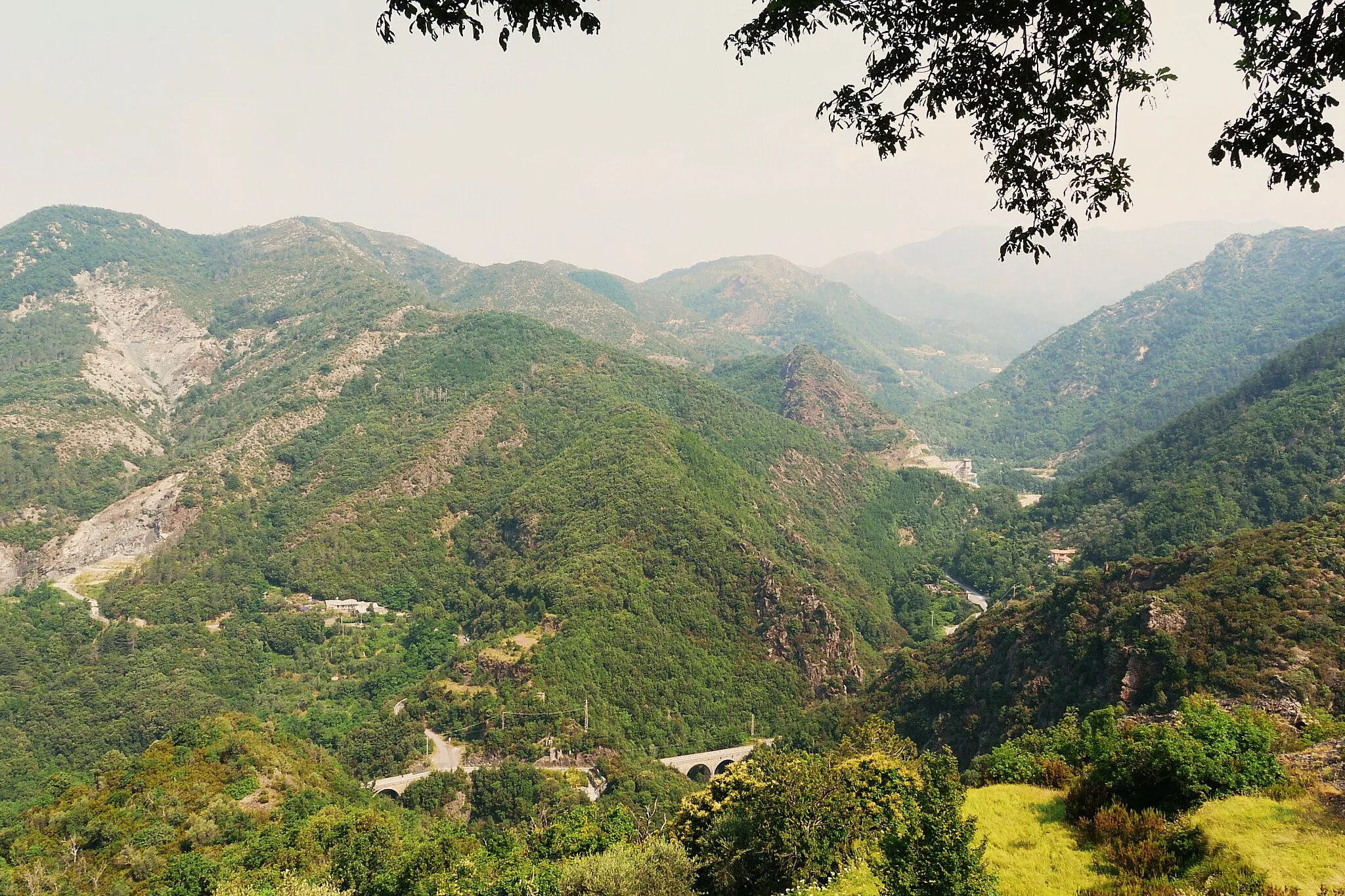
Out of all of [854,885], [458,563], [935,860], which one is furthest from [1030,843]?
[458,563]

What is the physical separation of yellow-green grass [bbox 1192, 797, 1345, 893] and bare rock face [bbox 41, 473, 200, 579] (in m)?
178

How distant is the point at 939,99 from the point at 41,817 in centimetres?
7800

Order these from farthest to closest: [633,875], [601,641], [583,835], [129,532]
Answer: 1. [129,532]
2. [601,641]
3. [583,835]
4. [633,875]

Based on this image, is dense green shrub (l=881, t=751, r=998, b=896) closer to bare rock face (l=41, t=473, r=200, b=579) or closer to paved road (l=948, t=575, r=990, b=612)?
paved road (l=948, t=575, r=990, b=612)

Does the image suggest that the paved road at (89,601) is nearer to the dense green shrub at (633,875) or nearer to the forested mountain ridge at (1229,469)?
the dense green shrub at (633,875)

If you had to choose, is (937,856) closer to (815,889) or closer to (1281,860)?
(815,889)

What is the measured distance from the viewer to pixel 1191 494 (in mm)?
123188

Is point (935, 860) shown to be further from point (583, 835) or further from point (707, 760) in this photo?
point (707, 760)

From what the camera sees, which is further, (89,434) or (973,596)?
(89,434)

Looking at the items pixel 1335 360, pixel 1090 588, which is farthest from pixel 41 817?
pixel 1335 360

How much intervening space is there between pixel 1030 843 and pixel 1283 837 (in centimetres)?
646

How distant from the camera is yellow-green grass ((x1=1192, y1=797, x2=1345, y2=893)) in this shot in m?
12.4

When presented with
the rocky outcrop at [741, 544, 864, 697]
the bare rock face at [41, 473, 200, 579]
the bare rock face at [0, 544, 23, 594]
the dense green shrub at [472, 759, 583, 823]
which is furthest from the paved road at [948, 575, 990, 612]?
the bare rock face at [0, 544, 23, 594]

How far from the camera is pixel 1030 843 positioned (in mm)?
18625
